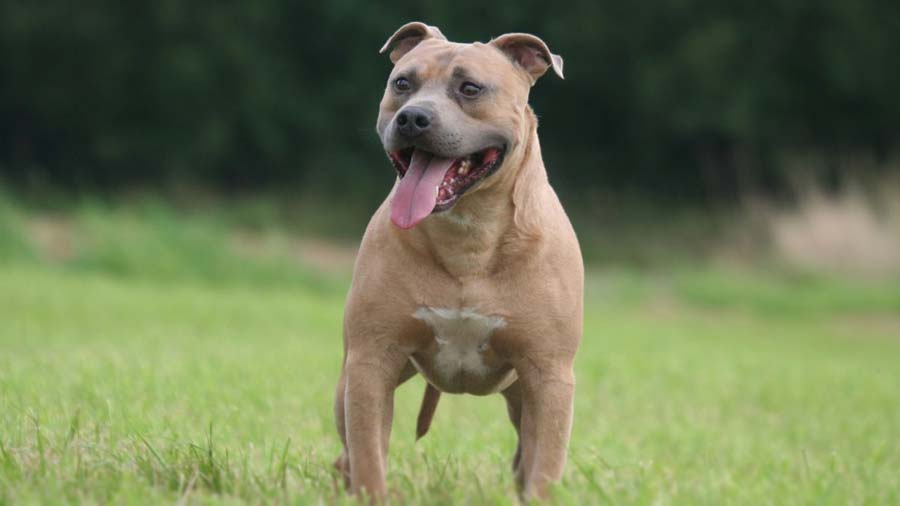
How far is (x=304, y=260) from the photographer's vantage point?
2083 centimetres

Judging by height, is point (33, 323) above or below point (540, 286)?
below

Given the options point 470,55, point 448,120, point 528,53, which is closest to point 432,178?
point 448,120

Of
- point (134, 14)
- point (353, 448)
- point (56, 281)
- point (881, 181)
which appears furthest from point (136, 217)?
point (353, 448)

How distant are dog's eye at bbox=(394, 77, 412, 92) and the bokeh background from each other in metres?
1.38

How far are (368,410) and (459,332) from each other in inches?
16.5

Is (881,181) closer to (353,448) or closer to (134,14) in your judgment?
(134,14)

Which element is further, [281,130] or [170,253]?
[281,130]

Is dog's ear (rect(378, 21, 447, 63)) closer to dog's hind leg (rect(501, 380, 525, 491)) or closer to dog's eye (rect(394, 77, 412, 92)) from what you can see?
dog's eye (rect(394, 77, 412, 92))

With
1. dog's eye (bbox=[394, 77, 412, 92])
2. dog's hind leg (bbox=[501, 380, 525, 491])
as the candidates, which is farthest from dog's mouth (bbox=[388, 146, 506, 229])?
dog's hind leg (bbox=[501, 380, 525, 491])

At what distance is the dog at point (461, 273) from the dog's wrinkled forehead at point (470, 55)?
0.03 feet

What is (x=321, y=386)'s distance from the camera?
8898 millimetres

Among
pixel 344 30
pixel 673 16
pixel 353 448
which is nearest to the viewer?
pixel 353 448

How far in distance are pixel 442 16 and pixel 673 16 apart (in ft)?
15.0

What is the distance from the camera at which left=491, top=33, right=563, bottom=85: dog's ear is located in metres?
5.16
